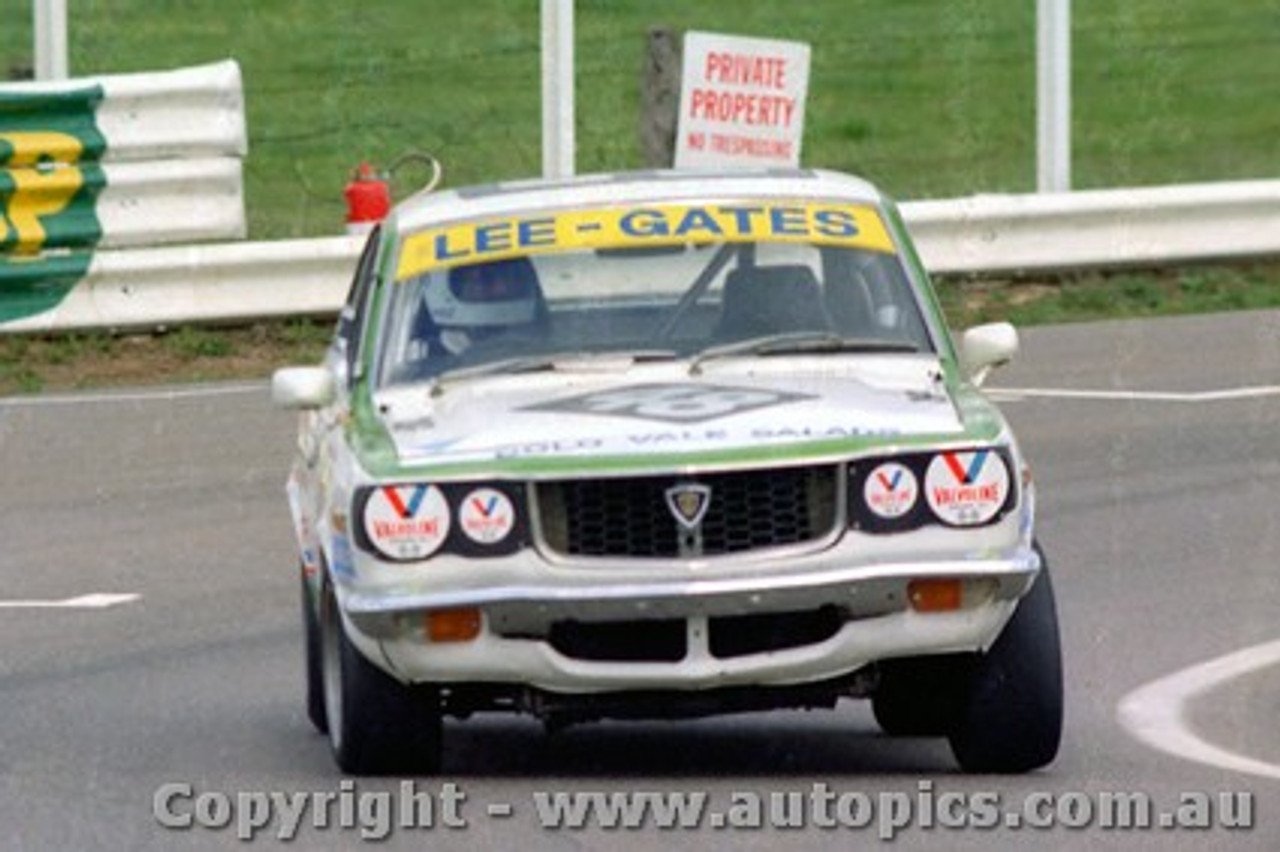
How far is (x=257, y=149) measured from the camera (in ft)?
89.7

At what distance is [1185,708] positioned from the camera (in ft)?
37.9

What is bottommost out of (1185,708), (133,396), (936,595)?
(133,396)

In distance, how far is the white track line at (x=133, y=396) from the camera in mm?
19781

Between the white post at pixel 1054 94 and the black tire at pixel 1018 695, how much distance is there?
12439 millimetres

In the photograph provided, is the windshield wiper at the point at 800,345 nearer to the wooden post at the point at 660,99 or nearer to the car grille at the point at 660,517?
the car grille at the point at 660,517

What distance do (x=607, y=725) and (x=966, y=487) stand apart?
1.98m

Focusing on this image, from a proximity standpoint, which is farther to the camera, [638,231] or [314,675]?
[314,675]

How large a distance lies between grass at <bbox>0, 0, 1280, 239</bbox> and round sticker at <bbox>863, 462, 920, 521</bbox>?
1472cm

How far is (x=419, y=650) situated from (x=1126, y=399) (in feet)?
29.1

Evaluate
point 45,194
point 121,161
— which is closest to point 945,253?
point 121,161

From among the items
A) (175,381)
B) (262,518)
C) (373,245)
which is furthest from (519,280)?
(175,381)

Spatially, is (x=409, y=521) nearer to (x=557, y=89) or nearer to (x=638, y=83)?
(x=557, y=89)

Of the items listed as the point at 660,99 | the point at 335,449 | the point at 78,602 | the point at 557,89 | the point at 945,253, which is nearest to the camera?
the point at 335,449

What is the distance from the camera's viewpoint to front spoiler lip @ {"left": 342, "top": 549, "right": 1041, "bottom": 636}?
9.94 m
